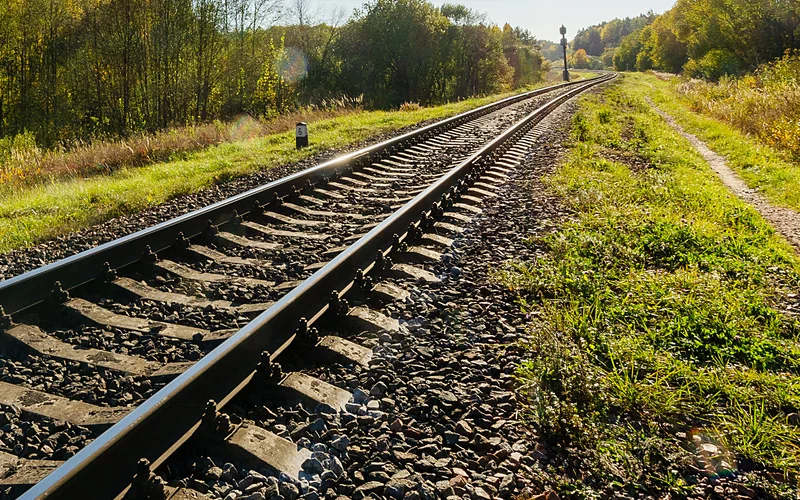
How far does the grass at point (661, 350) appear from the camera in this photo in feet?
7.09

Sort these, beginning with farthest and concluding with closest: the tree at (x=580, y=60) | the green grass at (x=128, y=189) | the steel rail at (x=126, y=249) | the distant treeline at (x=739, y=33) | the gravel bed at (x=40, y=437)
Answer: the tree at (x=580, y=60) < the distant treeline at (x=739, y=33) < the green grass at (x=128, y=189) < the steel rail at (x=126, y=249) < the gravel bed at (x=40, y=437)

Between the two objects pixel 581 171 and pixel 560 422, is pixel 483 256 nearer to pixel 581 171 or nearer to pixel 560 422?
pixel 560 422

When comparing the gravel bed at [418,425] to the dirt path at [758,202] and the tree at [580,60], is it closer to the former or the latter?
the dirt path at [758,202]

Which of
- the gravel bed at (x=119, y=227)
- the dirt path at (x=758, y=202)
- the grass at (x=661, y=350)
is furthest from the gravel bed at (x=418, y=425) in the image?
the dirt path at (x=758, y=202)

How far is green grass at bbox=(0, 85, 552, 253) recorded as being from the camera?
5.58 m

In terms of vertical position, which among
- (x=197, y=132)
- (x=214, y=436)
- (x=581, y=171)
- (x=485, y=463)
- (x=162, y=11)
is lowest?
(x=485, y=463)

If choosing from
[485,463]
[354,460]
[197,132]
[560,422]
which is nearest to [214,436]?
[354,460]

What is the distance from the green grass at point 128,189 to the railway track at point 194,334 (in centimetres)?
176

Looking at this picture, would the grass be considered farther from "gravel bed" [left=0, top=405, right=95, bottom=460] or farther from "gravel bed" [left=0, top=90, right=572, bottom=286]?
"gravel bed" [left=0, top=90, right=572, bottom=286]

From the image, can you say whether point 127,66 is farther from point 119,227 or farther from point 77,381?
point 77,381

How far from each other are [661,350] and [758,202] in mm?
5357

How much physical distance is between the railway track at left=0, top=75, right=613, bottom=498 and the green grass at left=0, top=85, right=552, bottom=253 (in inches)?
69.5

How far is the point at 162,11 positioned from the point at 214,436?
24.9m

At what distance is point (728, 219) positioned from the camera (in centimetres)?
579
